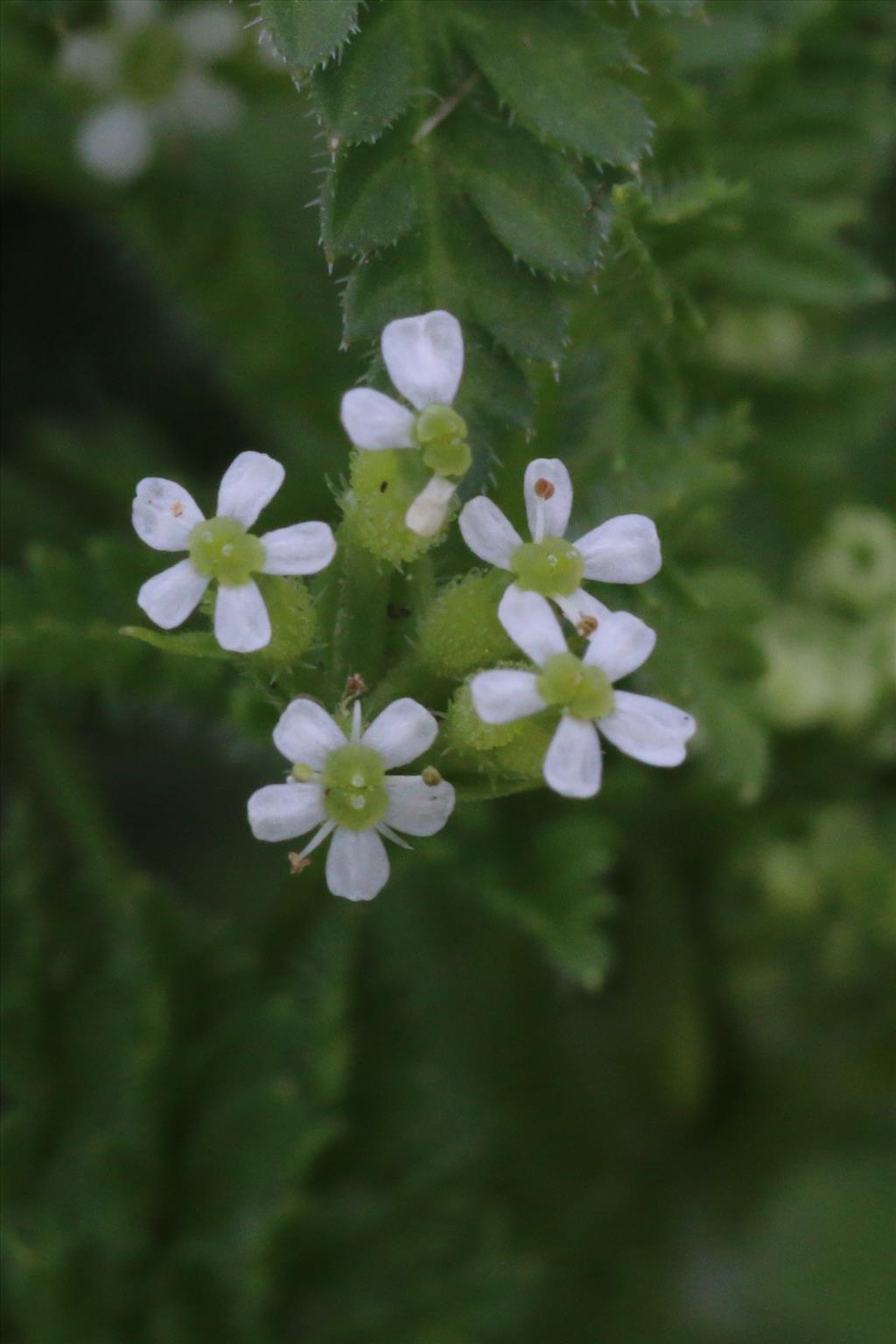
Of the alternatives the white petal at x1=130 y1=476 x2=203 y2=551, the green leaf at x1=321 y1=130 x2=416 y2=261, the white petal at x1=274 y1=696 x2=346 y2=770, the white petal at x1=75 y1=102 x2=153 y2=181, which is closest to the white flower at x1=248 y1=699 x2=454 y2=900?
the white petal at x1=274 y1=696 x2=346 y2=770

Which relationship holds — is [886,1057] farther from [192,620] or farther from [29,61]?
[29,61]

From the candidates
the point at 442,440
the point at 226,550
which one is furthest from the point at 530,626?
the point at 226,550

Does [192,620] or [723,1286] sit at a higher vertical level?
[192,620]

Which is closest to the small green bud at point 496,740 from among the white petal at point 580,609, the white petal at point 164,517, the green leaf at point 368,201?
the white petal at point 580,609

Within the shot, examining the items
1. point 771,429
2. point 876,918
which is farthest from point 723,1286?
point 771,429

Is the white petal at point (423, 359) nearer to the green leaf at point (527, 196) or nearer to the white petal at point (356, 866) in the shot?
the green leaf at point (527, 196)

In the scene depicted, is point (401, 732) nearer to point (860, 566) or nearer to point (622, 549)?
point (622, 549)
